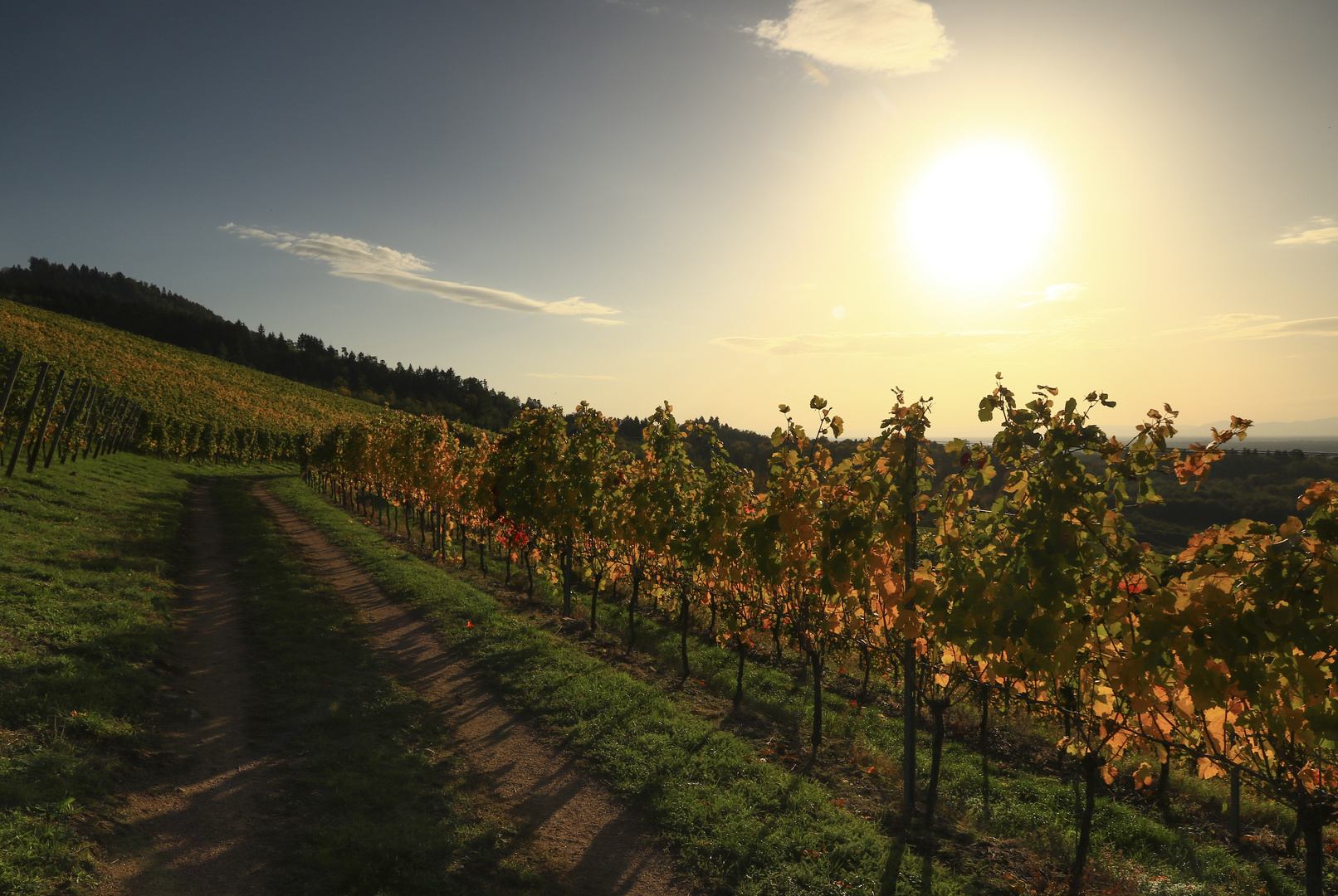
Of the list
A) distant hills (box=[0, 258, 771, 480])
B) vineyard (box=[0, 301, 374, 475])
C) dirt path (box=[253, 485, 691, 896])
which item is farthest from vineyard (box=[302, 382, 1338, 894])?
distant hills (box=[0, 258, 771, 480])

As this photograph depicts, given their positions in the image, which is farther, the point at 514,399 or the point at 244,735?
the point at 514,399

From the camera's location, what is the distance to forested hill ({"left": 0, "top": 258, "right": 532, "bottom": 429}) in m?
97.5

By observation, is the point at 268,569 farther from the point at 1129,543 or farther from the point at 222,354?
A: the point at 222,354

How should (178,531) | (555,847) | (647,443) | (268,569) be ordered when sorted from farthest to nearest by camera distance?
(178,531)
(268,569)
(647,443)
(555,847)

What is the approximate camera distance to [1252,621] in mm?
3844

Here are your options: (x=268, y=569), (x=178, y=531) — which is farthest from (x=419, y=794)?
(x=178, y=531)

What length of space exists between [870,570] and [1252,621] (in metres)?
4.16

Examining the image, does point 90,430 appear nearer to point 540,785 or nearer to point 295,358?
point 540,785

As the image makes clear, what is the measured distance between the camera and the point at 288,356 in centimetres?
11538

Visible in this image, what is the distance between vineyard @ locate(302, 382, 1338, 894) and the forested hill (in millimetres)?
Answer: 95284

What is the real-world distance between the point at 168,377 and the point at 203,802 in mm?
71360

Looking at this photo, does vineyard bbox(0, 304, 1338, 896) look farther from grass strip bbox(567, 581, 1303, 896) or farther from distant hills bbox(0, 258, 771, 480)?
distant hills bbox(0, 258, 771, 480)

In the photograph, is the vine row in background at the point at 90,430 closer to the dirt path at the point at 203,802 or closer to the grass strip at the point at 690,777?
the dirt path at the point at 203,802

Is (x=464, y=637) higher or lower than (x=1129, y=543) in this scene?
lower
